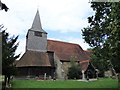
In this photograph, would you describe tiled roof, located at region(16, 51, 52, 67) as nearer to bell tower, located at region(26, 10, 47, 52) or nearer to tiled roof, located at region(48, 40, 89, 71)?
bell tower, located at region(26, 10, 47, 52)

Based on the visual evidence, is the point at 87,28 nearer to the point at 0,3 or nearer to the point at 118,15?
the point at 118,15

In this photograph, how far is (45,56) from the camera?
6638 cm

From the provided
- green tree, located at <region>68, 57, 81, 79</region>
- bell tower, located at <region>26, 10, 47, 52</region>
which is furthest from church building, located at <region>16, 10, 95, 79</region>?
green tree, located at <region>68, 57, 81, 79</region>

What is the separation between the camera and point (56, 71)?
6600cm

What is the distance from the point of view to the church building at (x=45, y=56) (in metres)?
62.7

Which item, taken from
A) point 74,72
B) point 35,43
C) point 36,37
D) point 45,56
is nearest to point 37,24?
point 36,37

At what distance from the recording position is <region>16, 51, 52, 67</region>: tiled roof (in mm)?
62312

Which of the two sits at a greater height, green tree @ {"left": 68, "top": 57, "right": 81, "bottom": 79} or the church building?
the church building

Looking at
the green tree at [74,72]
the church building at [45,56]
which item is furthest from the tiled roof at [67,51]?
the green tree at [74,72]

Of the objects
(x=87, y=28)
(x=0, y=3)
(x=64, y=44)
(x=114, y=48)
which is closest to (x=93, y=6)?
(x=87, y=28)

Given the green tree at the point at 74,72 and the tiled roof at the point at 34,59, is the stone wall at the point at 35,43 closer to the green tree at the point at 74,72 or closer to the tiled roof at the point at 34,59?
the tiled roof at the point at 34,59

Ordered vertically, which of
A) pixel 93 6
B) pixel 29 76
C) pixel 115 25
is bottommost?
pixel 29 76

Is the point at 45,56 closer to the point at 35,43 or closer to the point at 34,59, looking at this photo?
the point at 34,59

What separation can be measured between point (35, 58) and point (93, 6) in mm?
37609
